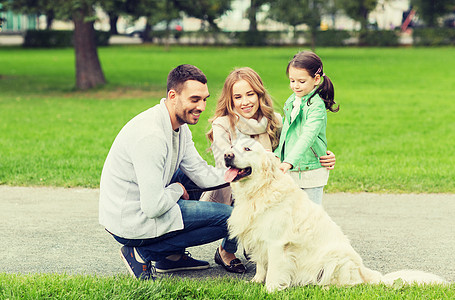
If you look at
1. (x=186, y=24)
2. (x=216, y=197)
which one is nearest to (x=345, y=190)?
(x=216, y=197)

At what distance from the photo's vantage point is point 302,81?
4688mm

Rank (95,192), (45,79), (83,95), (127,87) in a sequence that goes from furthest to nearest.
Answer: (45,79), (127,87), (83,95), (95,192)

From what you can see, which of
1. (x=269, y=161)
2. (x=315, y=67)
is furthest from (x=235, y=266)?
(x=315, y=67)

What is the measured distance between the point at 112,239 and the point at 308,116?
232cm

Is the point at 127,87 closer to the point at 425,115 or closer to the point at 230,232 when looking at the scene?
the point at 425,115

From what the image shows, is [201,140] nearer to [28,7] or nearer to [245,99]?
[245,99]

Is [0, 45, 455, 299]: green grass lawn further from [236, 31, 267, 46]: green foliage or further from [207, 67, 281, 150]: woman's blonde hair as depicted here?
[236, 31, 267, 46]: green foliage

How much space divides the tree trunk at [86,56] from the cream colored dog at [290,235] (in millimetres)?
14863

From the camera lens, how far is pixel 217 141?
4.90m

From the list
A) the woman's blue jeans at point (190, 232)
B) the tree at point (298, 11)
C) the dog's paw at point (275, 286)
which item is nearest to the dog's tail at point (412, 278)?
the dog's paw at point (275, 286)

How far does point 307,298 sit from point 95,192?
3970 mm

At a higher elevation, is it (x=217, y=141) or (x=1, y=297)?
(x=217, y=141)

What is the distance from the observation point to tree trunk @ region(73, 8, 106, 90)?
18.2m

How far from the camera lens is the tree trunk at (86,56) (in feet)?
59.8
